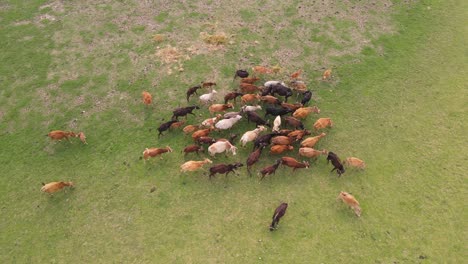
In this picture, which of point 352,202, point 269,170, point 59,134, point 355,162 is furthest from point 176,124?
point 352,202

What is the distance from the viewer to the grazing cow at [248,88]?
15.7 meters

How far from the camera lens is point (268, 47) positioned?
18328mm

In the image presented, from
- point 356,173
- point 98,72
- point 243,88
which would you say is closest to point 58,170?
point 98,72

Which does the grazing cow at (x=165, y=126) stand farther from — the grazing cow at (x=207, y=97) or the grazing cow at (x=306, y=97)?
the grazing cow at (x=306, y=97)

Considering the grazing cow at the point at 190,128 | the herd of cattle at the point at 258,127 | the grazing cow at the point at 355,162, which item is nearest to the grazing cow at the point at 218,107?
the herd of cattle at the point at 258,127

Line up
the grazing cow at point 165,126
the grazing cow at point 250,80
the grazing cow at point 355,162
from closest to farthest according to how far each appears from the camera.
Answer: the grazing cow at point 355,162 → the grazing cow at point 165,126 → the grazing cow at point 250,80

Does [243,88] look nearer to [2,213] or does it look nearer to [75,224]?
[75,224]

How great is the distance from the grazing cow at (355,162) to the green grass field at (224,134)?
0.30m

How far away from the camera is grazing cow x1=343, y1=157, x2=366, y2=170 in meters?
13.2

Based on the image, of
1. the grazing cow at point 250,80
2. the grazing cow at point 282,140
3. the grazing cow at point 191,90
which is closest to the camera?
the grazing cow at point 282,140

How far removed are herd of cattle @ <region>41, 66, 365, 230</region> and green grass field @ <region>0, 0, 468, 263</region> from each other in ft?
1.37

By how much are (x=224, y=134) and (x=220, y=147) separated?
123cm

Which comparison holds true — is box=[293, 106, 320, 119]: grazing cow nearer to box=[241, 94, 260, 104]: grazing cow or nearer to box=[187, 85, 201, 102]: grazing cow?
box=[241, 94, 260, 104]: grazing cow

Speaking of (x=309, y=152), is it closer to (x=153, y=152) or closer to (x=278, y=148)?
(x=278, y=148)
